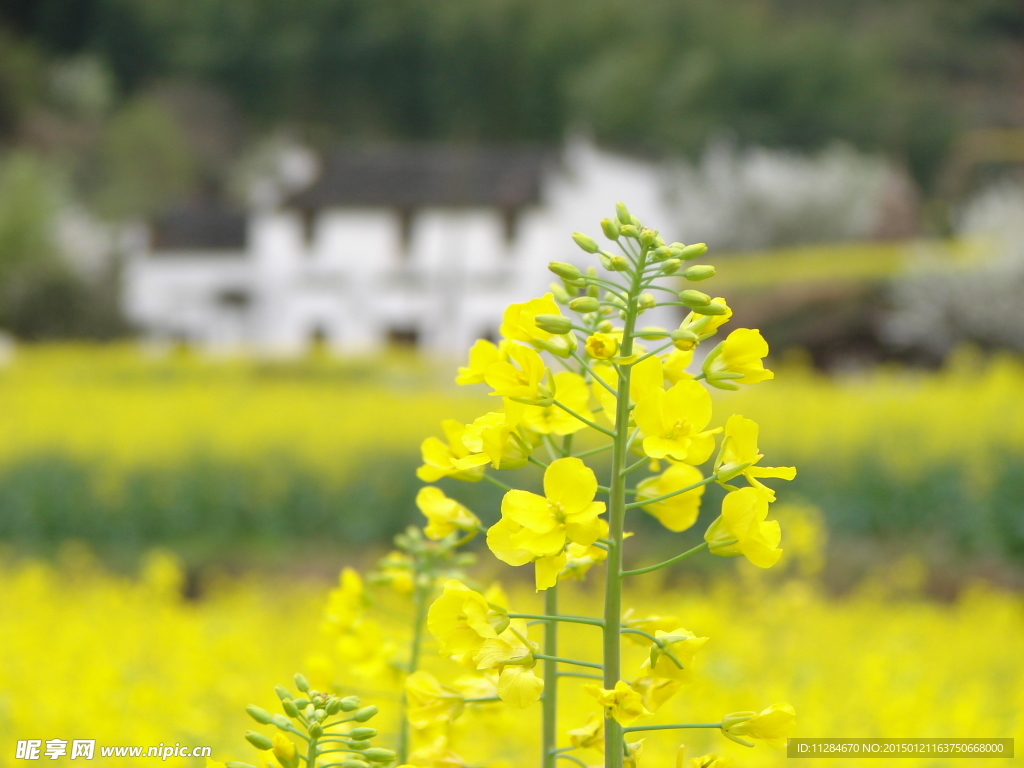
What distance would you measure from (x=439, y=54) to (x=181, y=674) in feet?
131

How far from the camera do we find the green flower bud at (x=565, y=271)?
1.13 m

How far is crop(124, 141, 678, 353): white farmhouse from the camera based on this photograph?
26109mm

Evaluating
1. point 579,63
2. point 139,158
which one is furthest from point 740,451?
point 139,158

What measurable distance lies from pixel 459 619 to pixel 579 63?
40.0m

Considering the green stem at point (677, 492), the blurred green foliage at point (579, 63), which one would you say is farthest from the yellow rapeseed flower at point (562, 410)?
the blurred green foliage at point (579, 63)

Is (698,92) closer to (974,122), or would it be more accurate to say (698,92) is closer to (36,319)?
(974,122)

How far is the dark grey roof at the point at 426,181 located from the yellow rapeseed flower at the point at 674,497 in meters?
24.9

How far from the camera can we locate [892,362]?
15367mm

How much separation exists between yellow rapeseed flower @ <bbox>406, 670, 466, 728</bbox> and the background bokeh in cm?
21

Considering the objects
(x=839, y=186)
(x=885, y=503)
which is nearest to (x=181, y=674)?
(x=885, y=503)

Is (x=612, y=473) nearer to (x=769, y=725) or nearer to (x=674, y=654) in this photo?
(x=674, y=654)

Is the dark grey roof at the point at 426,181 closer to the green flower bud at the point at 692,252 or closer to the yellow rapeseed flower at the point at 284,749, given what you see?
the green flower bud at the point at 692,252

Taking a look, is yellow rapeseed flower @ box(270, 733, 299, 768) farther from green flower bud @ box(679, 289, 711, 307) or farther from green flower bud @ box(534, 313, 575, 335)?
green flower bud @ box(679, 289, 711, 307)

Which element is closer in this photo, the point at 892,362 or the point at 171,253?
the point at 892,362
